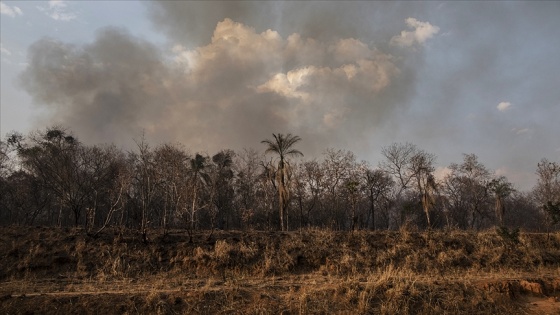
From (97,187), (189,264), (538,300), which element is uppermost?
(97,187)

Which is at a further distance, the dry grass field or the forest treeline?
the forest treeline

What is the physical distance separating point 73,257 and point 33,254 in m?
2.04

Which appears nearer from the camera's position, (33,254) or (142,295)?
(142,295)

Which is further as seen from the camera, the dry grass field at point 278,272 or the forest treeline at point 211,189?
the forest treeline at point 211,189

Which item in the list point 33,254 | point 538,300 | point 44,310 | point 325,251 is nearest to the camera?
point 44,310

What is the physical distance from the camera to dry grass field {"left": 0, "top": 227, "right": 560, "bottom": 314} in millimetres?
14086

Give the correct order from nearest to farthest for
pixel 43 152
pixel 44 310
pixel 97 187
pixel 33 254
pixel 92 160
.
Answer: pixel 44 310 < pixel 33 254 < pixel 43 152 < pixel 97 187 < pixel 92 160

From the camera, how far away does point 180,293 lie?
14469mm

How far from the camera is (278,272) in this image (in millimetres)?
20625

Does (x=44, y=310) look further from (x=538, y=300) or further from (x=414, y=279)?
(x=538, y=300)

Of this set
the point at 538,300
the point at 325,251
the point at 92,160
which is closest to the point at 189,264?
the point at 325,251

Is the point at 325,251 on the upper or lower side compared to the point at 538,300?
upper

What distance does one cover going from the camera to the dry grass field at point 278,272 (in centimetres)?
1409

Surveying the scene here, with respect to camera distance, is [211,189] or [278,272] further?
[211,189]
